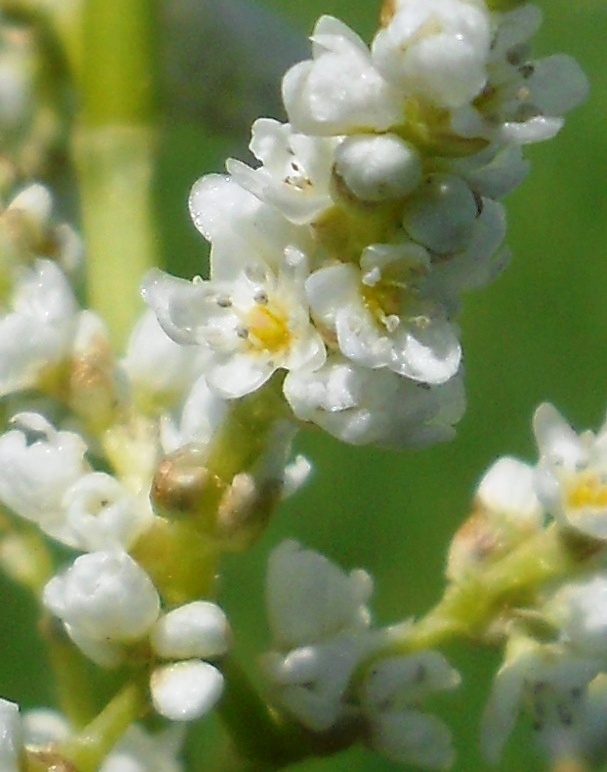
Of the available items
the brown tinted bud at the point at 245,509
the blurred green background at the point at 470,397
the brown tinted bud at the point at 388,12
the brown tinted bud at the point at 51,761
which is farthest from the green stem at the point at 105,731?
the blurred green background at the point at 470,397

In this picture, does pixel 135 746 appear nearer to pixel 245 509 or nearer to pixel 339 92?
pixel 245 509

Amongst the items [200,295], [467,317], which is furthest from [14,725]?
[467,317]

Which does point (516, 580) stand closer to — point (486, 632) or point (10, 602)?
point (486, 632)

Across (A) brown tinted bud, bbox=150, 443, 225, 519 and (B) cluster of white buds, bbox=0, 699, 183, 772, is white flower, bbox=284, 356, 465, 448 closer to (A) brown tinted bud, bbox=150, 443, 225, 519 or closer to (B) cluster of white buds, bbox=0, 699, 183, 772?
(A) brown tinted bud, bbox=150, 443, 225, 519

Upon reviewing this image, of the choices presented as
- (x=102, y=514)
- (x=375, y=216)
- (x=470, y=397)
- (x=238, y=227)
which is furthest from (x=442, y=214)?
(x=470, y=397)

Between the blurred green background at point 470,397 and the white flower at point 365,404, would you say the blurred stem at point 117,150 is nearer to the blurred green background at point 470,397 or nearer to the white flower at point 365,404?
the white flower at point 365,404

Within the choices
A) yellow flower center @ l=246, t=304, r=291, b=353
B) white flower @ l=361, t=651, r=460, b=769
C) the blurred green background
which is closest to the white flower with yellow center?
yellow flower center @ l=246, t=304, r=291, b=353

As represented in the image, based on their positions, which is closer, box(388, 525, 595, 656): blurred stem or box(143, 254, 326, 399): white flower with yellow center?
box(143, 254, 326, 399): white flower with yellow center
